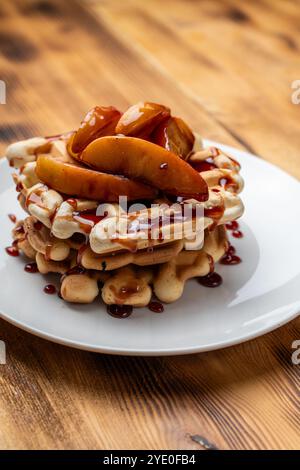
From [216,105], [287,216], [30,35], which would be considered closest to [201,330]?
[287,216]

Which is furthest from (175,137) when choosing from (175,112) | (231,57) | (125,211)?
(231,57)

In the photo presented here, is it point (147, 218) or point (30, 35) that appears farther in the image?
point (30, 35)

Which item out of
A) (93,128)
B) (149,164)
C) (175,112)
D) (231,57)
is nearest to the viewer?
(149,164)

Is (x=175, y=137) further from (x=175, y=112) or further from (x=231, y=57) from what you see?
(x=231, y=57)

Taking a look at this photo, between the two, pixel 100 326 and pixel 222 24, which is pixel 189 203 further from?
pixel 222 24

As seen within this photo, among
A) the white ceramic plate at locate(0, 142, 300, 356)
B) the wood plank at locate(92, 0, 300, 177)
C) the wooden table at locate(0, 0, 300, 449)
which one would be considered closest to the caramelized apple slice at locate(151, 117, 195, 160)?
the white ceramic plate at locate(0, 142, 300, 356)

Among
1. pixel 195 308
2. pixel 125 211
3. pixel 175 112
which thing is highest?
pixel 125 211

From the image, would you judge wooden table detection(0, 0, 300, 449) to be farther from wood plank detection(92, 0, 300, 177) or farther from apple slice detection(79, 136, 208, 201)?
apple slice detection(79, 136, 208, 201)
